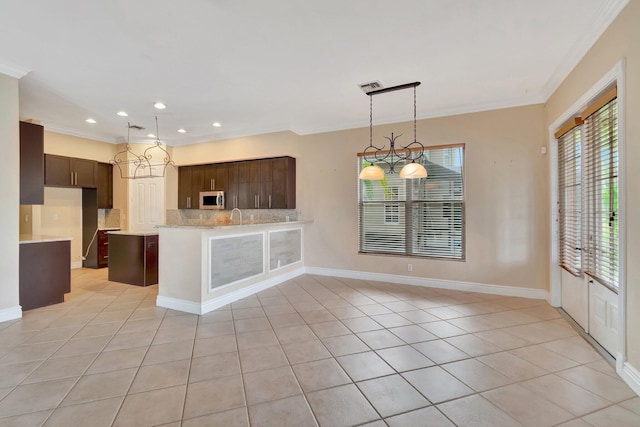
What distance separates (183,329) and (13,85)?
3.38m

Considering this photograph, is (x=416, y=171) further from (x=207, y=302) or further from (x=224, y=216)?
(x=224, y=216)

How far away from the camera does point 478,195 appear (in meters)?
4.50

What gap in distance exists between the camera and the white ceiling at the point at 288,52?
7.75 ft

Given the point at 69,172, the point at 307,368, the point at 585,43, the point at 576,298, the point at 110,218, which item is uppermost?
the point at 585,43

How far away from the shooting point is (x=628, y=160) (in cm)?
212

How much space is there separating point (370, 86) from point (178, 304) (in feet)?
12.3

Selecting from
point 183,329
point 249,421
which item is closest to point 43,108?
point 183,329

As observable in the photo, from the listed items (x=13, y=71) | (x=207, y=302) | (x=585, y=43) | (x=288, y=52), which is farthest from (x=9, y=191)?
(x=585, y=43)

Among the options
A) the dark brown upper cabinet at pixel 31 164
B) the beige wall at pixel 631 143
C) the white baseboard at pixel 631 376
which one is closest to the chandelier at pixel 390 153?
the beige wall at pixel 631 143

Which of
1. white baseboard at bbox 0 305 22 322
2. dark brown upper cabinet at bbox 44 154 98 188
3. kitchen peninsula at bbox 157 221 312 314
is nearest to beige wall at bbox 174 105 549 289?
kitchen peninsula at bbox 157 221 312 314

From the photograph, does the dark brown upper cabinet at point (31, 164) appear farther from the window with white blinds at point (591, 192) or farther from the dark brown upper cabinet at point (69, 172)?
the window with white blinds at point (591, 192)

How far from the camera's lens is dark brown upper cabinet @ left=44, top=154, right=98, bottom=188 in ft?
18.0

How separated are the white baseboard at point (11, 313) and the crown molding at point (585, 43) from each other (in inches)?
256

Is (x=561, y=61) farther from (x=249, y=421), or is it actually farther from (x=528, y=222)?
(x=249, y=421)
